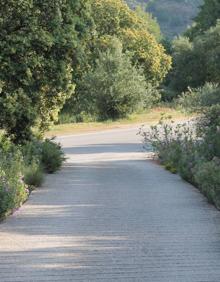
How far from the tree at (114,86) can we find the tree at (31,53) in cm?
2850

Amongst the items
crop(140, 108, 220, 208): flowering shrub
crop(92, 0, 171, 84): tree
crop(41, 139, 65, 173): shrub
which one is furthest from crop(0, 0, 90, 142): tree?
crop(92, 0, 171, 84): tree

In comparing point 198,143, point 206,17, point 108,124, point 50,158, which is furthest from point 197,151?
point 206,17

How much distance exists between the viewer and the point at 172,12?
183250 millimetres

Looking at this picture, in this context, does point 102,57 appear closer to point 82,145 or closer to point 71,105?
point 71,105

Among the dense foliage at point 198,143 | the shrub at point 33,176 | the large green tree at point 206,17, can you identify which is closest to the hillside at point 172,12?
the large green tree at point 206,17

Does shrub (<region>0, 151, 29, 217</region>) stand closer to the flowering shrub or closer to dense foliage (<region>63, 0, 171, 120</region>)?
the flowering shrub

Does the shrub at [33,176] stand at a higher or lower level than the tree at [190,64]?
lower

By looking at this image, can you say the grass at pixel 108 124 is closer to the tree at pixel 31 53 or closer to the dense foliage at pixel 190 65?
the dense foliage at pixel 190 65

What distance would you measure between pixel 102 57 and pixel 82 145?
51.9ft

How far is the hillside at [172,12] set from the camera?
580ft

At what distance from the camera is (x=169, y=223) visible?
32.0 ft

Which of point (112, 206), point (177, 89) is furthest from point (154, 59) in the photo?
point (112, 206)

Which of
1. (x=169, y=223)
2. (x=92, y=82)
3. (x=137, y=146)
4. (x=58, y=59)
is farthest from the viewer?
(x=92, y=82)

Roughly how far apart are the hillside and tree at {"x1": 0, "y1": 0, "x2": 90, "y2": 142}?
154146mm
